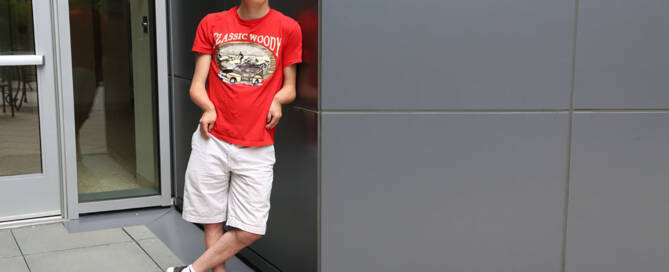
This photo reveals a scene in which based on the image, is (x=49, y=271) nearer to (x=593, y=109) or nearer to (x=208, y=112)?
(x=208, y=112)

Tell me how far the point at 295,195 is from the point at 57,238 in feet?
6.22

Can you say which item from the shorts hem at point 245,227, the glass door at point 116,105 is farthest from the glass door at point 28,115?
the shorts hem at point 245,227

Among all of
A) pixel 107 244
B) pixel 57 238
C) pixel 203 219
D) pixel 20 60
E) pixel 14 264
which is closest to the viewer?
pixel 203 219

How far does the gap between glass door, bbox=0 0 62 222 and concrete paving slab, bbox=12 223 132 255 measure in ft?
0.75

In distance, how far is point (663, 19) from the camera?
3580 mm

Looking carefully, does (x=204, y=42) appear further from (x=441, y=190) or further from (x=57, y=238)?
(x=57, y=238)

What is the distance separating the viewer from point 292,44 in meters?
3.40

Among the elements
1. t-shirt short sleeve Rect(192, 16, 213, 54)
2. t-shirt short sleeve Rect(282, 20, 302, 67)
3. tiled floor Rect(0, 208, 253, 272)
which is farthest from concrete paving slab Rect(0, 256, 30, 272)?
t-shirt short sleeve Rect(282, 20, 302, 67)

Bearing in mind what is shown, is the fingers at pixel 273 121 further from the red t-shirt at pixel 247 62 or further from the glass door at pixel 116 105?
the glass door at pixel 116 105

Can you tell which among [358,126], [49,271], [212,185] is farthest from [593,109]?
[49,271]

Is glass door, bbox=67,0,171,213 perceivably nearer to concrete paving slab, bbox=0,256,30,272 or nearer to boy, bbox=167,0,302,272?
concrete paving slab, bbox=0,256,30,272

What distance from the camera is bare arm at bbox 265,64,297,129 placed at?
3.39m

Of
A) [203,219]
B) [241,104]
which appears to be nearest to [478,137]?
[241,104]

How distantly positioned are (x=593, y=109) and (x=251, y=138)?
1673 millimetres
